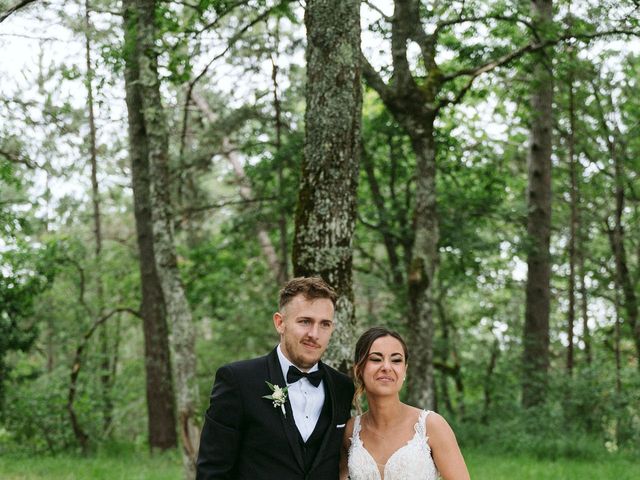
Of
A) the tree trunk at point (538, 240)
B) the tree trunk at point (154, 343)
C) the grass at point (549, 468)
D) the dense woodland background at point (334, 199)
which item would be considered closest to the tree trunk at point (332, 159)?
the dense woodland background at point (334, 199)

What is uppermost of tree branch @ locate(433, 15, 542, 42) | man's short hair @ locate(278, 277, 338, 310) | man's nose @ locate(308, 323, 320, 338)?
tree branch @ locate(433, 15, 542, 42)

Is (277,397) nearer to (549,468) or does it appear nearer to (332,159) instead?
(332,159)

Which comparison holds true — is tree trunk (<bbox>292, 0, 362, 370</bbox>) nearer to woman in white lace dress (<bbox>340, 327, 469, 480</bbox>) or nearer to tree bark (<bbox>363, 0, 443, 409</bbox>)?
woman in white lace dress (<bbox>340, 327, 469, 480</bbox>)

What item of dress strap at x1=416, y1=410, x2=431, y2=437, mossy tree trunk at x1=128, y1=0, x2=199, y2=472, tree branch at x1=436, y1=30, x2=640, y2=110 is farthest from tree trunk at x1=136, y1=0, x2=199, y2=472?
dress strap at x1=416, y1=410, x2=431, y2=437

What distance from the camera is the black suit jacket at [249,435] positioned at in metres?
3.81

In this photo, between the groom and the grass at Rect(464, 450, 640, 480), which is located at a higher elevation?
the groom

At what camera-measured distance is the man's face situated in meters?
3.89

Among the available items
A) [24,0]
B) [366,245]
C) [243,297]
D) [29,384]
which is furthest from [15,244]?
[366,245]

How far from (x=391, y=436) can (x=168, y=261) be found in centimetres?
586

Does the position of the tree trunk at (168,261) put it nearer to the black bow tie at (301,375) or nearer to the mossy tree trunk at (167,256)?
the mossy tree trunk at (167,256)

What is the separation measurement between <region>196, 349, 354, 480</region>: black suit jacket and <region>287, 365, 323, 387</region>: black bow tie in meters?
0.05

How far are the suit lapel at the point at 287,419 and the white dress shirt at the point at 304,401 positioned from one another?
0.12 ft

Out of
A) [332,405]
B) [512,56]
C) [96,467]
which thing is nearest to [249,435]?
[332,405]

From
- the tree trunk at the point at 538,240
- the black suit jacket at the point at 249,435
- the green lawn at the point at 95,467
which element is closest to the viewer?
the black suit jacket at the point at 249,435
